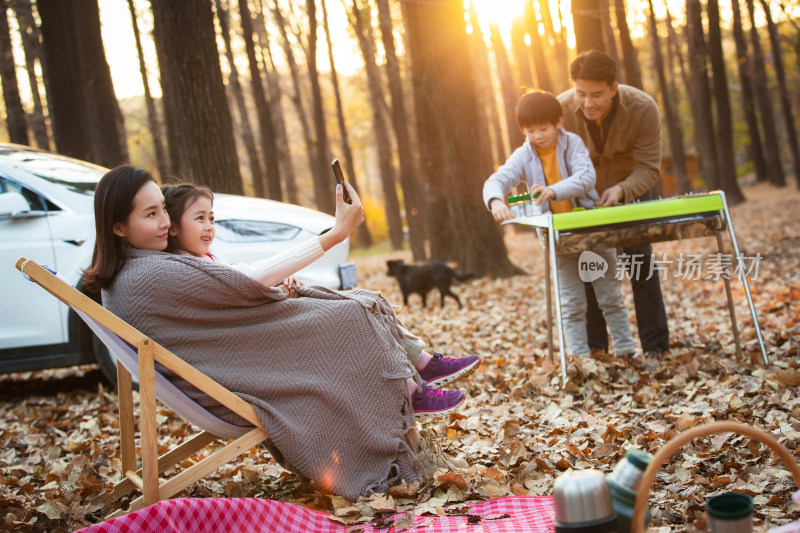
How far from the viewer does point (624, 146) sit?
195 inches

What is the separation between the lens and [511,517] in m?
2.68

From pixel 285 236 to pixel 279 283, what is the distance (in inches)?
107

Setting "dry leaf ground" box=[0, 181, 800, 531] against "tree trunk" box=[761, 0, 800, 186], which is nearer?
"dry leaf ground" box=[0, 181, 800, 531]

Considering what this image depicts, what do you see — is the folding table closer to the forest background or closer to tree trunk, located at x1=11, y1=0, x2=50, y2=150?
the forest background

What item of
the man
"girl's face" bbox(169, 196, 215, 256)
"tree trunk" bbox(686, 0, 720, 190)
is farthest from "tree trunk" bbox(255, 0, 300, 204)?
"girl's face" bbox(169, 196, 215, 256)

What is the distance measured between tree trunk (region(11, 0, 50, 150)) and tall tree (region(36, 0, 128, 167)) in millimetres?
2775

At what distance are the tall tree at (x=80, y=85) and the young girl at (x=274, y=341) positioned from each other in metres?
8.38

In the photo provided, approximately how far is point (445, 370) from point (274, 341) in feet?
3.00

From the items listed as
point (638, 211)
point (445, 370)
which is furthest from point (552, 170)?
point (445, 370)

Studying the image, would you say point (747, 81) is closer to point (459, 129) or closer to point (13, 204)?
point (459, 129)

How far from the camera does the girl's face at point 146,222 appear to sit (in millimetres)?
3025

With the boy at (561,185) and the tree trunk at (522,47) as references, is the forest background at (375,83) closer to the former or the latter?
the tree trunk at (522,47)

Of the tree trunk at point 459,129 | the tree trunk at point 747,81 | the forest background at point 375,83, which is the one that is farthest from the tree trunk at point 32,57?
the tree trunk at point 747,81

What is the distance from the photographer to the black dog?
29.9 ft
